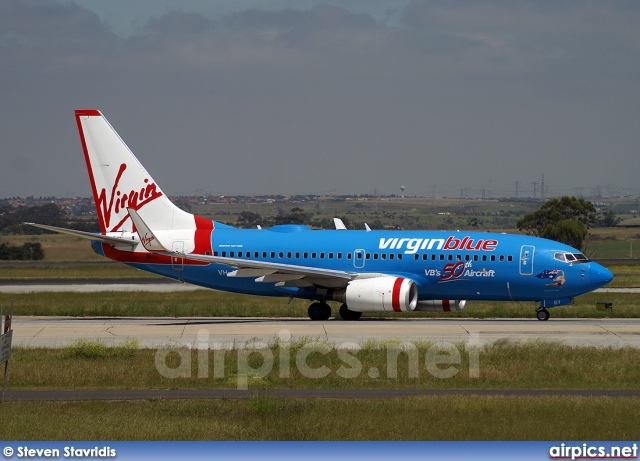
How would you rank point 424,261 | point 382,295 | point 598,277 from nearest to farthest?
1. point 382,295
2. point 598,277
3. point 424,261

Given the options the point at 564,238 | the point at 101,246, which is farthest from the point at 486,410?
the point at 564,238

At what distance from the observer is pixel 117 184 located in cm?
4372

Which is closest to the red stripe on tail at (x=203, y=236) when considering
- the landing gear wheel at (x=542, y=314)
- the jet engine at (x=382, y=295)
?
the jet engine at (x=382, y=295)

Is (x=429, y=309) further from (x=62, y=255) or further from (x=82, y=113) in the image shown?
(x=62, y=255)

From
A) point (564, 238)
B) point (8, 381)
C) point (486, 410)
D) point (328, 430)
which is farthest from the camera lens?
point (564, 238)

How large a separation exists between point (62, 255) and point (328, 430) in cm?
8030

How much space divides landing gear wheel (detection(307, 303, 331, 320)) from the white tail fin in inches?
262

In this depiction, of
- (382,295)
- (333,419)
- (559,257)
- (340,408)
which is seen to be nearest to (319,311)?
(382,295)

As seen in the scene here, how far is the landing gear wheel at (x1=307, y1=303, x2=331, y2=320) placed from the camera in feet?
135

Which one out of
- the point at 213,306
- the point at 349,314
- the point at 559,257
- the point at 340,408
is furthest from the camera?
Result: the point at 213,306

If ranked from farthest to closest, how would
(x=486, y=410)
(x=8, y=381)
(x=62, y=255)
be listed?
(x=62, y=255)
(x=8, y=381)
(x=486, y=410)

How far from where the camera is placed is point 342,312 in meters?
41.8

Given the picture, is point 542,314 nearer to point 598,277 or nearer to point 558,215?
point 598,277

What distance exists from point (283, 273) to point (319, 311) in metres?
2.38
